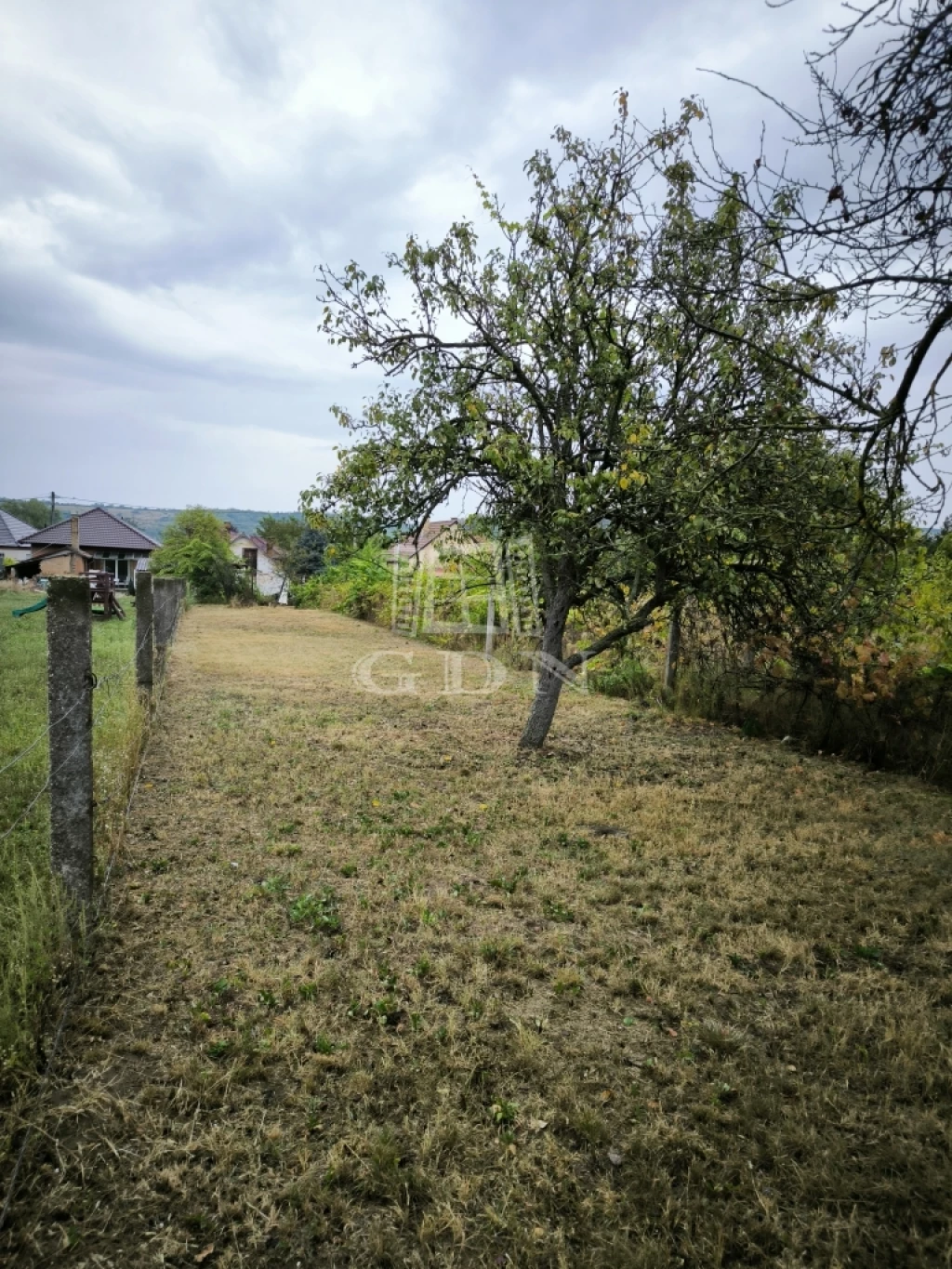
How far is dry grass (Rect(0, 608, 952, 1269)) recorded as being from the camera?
6.72ft

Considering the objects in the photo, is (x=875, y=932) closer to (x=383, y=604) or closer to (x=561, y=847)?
(x=561, y=847)

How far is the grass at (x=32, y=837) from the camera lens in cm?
256

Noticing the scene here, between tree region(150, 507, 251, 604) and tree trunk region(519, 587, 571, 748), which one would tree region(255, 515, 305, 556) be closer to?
tree region(150, 507, 251, 604)

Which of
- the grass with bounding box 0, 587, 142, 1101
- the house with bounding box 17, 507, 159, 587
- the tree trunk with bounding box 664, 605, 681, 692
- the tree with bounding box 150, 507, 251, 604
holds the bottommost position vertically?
the grass with bounding box 0, 587, 142, 1101

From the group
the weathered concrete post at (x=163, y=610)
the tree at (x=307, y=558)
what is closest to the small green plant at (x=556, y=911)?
the weathered concrete post at (x=163, y=610)

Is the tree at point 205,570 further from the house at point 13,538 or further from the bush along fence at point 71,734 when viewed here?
the bush along fence at point 71,734

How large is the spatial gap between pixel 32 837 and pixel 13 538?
118 ft

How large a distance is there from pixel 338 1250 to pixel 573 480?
16.1ft

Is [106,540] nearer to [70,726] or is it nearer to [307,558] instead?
[307,558]

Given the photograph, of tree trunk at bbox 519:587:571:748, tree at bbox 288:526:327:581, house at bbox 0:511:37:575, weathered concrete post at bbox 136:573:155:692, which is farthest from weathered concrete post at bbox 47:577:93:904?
tree at bbox 288:526:327:581

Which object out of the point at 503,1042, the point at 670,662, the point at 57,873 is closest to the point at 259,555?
the point at 670,662

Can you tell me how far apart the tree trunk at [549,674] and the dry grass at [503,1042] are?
187 cm

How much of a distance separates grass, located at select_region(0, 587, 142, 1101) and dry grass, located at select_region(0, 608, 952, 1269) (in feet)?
0.74

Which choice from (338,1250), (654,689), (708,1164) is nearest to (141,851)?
(338,1250)
